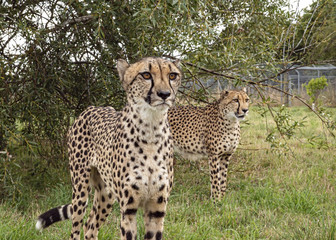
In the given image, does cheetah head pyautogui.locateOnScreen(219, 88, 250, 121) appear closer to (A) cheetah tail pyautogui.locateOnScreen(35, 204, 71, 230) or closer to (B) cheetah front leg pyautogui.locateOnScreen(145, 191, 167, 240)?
(A) cheetah tail pyautogui.locateOnScreen(35, 204, 71, 230)

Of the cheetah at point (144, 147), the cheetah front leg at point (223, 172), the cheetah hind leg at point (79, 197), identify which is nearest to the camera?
the cheetah at point (144, 147)

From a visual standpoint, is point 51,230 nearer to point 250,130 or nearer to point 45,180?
point 45,180

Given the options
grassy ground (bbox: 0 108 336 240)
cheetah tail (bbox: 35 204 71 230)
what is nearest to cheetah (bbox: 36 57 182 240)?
cheetah tail (bbox: 35 204 71 230)

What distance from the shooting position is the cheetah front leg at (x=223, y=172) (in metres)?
3.97

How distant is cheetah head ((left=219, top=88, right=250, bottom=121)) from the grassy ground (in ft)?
1.23

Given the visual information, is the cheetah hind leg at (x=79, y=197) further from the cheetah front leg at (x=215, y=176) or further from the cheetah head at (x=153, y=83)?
the cheetah front leg at (x=215, y=176)

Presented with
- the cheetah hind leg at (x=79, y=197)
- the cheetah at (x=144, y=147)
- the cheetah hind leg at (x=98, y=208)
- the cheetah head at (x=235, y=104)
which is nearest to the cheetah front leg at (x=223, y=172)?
the cheetah head at (x=235, y=104)

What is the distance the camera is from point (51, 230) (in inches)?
116

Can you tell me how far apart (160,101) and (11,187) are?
1.96 metres

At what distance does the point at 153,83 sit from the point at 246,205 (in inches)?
82.7

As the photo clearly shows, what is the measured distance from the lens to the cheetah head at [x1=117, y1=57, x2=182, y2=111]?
5.67 ft

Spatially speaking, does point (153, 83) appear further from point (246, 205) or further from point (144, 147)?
point (246, 205)

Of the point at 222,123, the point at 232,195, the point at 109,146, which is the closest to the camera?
the point at 109,146

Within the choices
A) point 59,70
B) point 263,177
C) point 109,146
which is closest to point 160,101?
point 109,146
